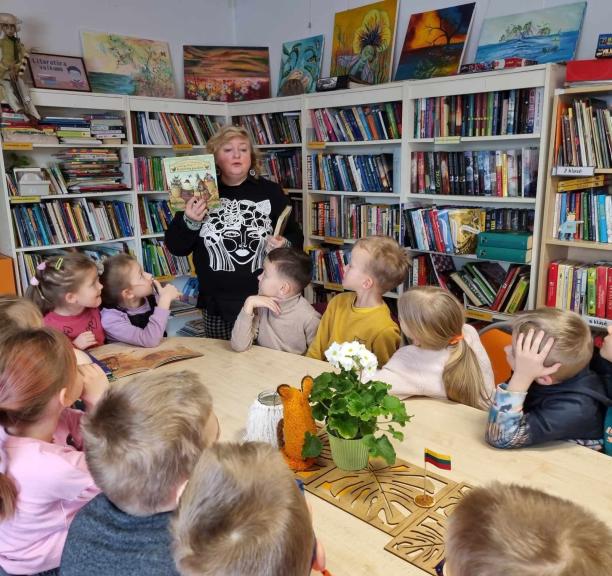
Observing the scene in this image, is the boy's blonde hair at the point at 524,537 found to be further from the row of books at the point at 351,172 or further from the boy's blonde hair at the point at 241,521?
the row of books at the point at 351,172

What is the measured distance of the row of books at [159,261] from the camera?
442 cm

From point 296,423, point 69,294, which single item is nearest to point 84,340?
point 69,294

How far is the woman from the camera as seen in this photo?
2.66 metres

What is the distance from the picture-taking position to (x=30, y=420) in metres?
1.25

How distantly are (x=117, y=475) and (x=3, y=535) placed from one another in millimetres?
454

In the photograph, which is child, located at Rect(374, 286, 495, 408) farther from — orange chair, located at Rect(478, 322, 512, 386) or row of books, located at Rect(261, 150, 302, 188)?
row of books, located at Rect(261, 150, 302, 188)

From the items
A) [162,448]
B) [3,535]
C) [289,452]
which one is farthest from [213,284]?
[162,448]

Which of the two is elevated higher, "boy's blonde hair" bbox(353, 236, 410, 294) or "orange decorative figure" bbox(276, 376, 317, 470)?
"boy's blonde hair" bbox(353, 236, 410, 294)

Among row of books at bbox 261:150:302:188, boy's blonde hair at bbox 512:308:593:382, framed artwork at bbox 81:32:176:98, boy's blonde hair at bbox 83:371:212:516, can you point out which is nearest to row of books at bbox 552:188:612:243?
boy's blonde hair at bbox 512:308:593:382

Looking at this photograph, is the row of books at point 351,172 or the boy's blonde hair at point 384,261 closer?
the boy's blonde hair at point 384,261

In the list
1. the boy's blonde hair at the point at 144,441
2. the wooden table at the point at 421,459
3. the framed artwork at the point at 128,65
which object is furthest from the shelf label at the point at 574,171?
the framed artwork at the point at 128,65

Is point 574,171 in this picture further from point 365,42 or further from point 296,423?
point 296,423

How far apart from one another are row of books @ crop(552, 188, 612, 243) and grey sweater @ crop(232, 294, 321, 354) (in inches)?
59.3

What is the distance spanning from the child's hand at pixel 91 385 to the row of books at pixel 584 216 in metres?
2.47
